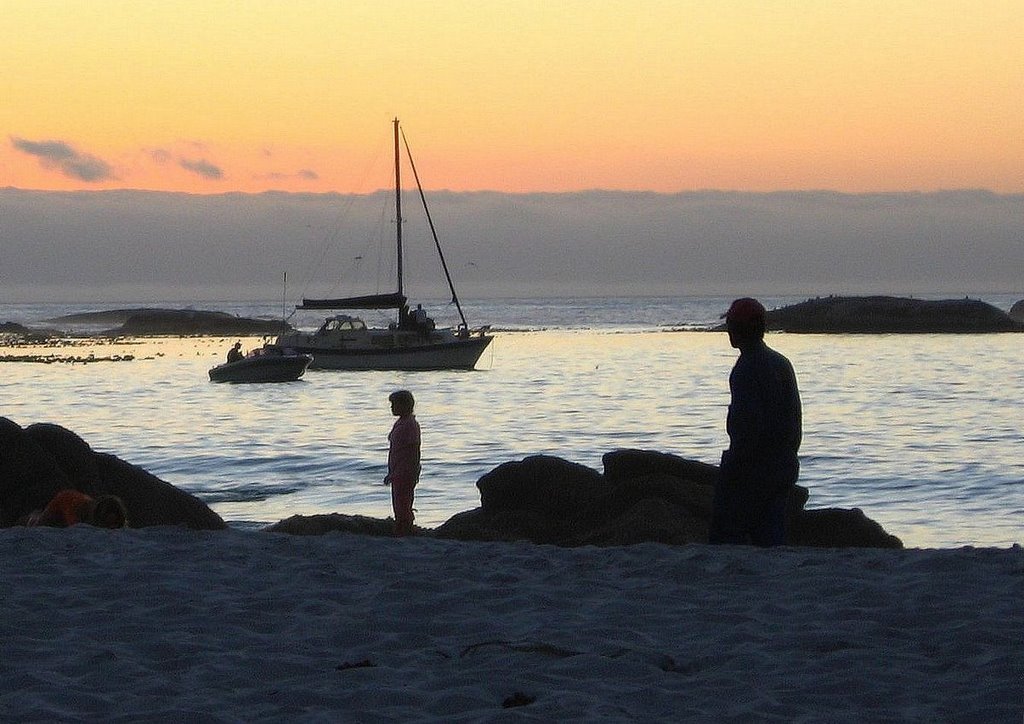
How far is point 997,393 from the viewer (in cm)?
4525

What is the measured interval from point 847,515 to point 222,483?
14.2m

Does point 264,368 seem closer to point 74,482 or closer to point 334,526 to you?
point 74,482

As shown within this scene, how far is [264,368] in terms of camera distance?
178 feet

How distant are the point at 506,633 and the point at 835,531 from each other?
7.31 meters

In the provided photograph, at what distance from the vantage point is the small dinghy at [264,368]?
53.6 metres

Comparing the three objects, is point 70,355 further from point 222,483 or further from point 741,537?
point 741,537

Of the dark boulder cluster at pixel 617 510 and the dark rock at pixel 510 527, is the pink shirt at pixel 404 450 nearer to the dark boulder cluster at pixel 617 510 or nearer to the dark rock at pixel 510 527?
the dark boulder cluster at pixel 617 510

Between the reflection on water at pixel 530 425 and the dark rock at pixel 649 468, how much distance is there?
13.5 feet

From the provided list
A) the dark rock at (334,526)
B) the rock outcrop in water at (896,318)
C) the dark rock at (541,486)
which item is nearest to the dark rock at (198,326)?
the rock outcrop in water at (896,318)

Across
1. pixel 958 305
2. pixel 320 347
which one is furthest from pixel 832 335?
pixel 320 347

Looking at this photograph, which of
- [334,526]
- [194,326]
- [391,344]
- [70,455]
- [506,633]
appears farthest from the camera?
[194,326]

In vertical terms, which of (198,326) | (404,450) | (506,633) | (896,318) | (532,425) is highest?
(896,318)

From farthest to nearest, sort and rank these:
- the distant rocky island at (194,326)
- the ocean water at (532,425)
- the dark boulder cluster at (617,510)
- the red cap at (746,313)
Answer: the distant rocky island at (194,326)
the ocean water at (532,425)
the dark boulder cluster at (617,510)
the red cap at (746,313)

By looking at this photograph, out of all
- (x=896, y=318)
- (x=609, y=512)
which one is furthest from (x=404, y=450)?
(x=896, y=318)
